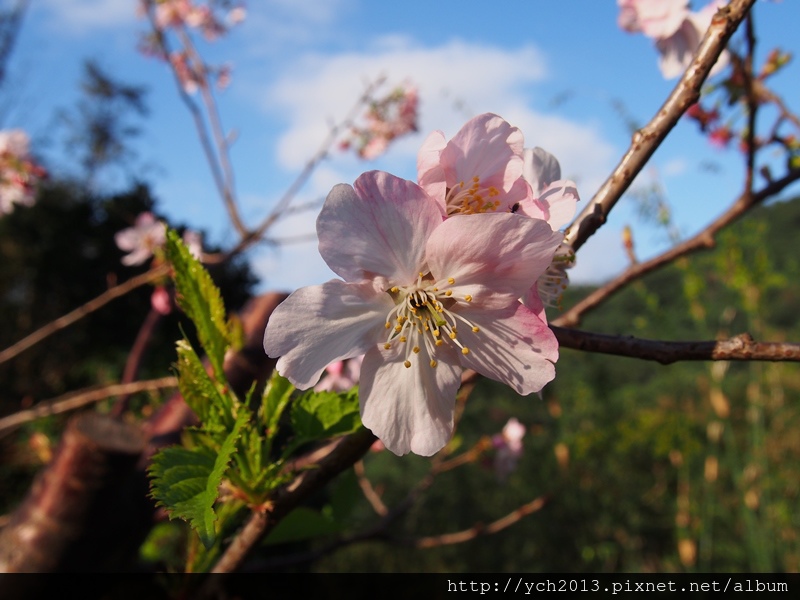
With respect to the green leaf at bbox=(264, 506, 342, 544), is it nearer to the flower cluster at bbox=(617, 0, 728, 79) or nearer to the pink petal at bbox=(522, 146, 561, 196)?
the pink petal at bbox=(522, 146, 561, 196)

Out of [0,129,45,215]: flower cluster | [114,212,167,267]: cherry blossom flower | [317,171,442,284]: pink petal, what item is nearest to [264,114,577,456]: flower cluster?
[317,171,442,284]: pink petal

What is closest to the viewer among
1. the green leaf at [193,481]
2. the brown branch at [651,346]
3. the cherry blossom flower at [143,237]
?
the green leaf at [193,481]

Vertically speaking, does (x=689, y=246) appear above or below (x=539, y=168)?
below

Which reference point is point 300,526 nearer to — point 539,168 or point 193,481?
point 193,481

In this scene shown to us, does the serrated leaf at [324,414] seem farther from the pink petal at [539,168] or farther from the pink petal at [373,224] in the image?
the pink petal at [539,168]

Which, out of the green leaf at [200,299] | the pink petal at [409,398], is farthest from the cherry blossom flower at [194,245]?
the pink petal at [409,398]

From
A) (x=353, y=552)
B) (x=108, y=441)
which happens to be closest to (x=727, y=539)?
(x=353, y=552)

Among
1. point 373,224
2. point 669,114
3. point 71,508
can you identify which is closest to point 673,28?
point 669,114
